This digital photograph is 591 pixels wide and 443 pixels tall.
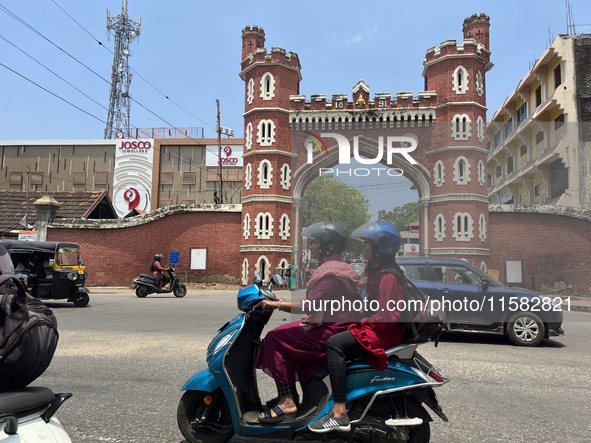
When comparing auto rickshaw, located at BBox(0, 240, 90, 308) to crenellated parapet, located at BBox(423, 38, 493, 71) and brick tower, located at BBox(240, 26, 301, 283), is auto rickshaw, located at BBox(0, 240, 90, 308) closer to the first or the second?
brick tower, located at BBox(240, 26, 301, 283)

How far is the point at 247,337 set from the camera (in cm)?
308

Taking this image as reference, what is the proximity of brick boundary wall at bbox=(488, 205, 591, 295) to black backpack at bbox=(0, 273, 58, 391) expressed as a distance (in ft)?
67.2

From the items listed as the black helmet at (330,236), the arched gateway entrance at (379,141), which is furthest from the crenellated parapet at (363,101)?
the black helmet at (330,236)

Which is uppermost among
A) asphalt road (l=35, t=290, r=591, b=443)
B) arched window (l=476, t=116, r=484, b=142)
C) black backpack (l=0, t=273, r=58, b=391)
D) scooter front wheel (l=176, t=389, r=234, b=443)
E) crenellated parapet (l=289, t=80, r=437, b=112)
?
crenellated parapet (l=289, t=80, r=437, b=112)

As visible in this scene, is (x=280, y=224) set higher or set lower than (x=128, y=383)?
higher

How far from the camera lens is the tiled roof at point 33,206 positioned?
888 inches

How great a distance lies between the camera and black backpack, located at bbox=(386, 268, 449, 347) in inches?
111

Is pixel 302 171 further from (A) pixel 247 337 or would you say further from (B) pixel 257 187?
(A) pixel 247 337

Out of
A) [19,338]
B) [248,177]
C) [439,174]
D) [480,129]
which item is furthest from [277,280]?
[480,129]

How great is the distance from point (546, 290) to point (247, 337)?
1986 cm

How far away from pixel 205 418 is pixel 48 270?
11.0m

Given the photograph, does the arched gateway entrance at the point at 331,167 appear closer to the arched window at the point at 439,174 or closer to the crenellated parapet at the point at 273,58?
the arched window at the point at 439,174

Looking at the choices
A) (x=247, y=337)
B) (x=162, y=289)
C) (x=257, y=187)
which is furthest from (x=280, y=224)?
(x=247, y=337)

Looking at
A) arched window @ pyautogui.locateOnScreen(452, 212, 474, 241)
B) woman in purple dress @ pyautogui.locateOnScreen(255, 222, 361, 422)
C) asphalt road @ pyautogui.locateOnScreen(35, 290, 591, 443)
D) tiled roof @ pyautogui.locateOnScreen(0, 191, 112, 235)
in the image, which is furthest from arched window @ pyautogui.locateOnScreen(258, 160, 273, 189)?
woman in purple dress @ pyautogui.locateOnScreen(255, 222, 361, 422)
